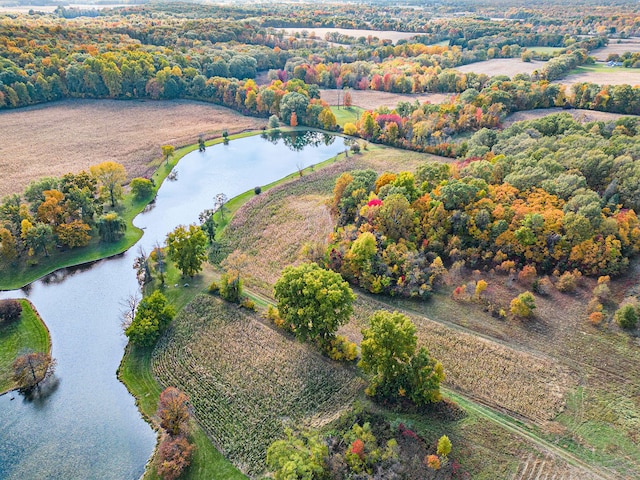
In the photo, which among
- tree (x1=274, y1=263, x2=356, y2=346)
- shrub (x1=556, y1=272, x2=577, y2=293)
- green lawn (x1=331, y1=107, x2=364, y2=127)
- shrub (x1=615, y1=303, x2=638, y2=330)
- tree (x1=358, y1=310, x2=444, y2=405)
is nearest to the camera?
tree (x1=358, y1=310, x2=444, y2=405)

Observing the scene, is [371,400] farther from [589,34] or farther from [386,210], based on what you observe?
[589,34]

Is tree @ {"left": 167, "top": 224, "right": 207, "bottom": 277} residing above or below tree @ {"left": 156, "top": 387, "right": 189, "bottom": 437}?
above

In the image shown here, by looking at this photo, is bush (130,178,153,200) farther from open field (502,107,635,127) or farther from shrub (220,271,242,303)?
open field (502,107,635,127)

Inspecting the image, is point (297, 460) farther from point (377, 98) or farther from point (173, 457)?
point (377, 98)

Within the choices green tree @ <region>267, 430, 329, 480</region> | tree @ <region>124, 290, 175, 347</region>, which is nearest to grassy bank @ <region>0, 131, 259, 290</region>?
tree @ <region>124, 290, 175, 347</region>

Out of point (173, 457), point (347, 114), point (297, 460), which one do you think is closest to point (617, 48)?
point (347, 114)

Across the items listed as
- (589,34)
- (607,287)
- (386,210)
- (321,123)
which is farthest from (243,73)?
(589,34)

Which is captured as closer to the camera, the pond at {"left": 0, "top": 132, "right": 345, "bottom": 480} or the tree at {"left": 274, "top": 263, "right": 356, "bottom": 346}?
the pond at {"left": 0, "top": 132, "right": 345, "bottom": 480}
